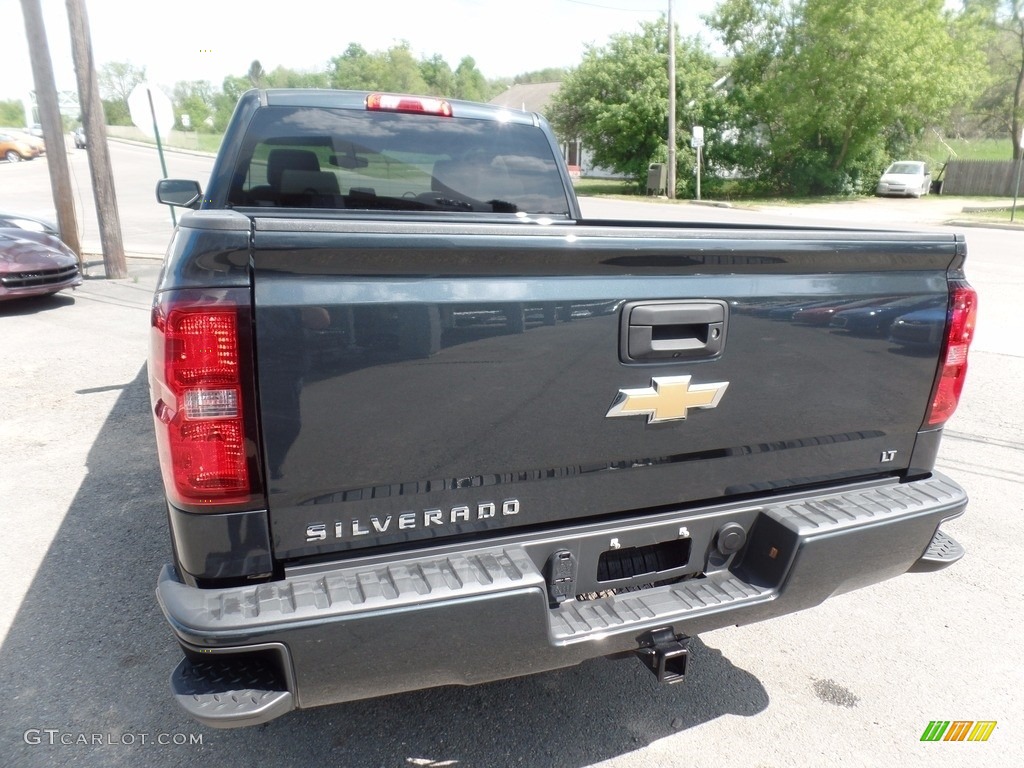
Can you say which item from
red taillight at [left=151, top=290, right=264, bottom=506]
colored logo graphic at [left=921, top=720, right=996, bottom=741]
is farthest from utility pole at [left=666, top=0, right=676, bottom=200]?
red taillight at [left=151, top=290, right=264, bottom=506]

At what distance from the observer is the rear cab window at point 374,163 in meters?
3.97

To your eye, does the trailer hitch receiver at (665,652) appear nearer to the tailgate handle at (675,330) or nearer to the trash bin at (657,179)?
the tailgate handle at (675,330)

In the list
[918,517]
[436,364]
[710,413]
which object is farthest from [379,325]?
[918,517]

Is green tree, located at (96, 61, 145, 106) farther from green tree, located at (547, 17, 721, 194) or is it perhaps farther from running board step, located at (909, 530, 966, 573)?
running board step, located at (909, 530, 966, 573)

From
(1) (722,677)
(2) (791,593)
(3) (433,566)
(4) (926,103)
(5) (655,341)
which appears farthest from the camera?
(4) (926,103)

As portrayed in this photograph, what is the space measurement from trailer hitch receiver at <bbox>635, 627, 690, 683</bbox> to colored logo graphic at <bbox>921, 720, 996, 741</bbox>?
113 cm

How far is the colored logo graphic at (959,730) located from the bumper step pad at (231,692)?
2247 millimetres

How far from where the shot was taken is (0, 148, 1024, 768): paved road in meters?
2.55

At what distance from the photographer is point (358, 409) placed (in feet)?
6.07

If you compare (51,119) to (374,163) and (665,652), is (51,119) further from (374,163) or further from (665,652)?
(665,652)

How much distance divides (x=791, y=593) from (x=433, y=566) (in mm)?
1132

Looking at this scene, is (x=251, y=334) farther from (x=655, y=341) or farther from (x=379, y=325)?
(x=655, y=341)

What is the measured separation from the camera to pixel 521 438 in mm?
2057

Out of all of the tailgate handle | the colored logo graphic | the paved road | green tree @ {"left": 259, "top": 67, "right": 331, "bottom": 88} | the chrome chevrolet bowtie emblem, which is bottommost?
the colored logo graphic
